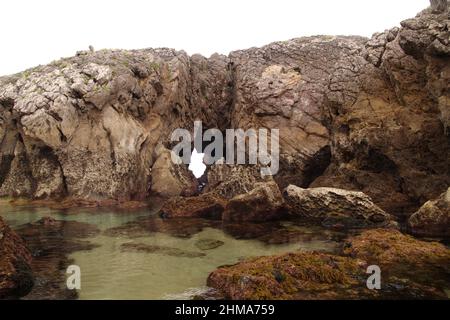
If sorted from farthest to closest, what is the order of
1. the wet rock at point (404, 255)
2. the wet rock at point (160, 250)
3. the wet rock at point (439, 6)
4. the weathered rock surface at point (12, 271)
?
the wet rock at point (439, 6)
the wet rock at point (160, 250)
the wet rock at point (404, 255)
the weathered rock surface at point (12, 271)

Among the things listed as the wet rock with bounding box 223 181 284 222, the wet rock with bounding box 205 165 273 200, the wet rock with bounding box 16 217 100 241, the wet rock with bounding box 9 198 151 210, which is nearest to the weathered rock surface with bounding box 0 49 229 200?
the wet rock with bounding box 9 198 151 210

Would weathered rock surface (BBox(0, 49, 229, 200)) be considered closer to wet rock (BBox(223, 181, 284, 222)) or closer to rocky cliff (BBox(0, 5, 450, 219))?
rocky cliff (BBox(0, 5, 450, 219))

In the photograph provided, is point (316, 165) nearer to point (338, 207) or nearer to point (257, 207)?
point (338, 207)

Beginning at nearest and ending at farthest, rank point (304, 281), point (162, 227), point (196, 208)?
point (304, 281) → point (162, 227) → point (196, 208)

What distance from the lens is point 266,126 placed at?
3691cm

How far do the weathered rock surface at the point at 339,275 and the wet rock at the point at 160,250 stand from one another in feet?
11.3

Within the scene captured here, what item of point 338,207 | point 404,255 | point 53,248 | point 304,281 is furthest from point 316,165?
point 304,281

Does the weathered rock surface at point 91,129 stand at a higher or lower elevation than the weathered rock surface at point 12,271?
higher

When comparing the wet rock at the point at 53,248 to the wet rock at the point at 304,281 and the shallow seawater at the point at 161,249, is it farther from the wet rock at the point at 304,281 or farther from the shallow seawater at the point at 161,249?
the wet rock at the point at 304,281

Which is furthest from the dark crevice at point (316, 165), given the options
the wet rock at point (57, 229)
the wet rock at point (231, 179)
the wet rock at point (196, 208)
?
the wet rock at point (57, 229)

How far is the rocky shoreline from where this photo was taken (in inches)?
958

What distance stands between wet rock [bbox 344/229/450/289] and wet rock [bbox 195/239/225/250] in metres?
5.48

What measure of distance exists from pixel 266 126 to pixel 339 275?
954 inches

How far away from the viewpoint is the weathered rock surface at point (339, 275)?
1232 centimetres
